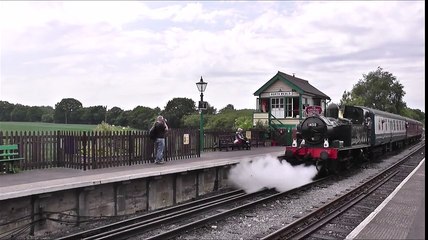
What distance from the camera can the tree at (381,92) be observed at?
75125 mm

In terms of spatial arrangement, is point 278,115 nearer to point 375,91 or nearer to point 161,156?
point 161,156

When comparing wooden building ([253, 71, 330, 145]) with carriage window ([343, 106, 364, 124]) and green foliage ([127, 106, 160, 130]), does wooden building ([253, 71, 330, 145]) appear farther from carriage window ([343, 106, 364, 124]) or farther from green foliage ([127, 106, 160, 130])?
green foliage ([127, 106, 160, 130])

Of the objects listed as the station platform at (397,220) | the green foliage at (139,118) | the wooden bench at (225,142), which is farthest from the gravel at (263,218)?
the green foliage at (139,118)

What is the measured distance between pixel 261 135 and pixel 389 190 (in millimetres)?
12002

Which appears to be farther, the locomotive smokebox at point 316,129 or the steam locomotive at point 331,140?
the locomotive smokebox at point 316,129

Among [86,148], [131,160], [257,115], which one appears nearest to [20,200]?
[86,148]

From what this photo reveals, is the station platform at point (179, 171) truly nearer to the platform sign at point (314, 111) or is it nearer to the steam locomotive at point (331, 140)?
the steam locomotive at point (331, 140)

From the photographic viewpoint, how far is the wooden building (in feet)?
88.4

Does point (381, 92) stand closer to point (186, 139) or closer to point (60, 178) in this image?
point (186, 139)

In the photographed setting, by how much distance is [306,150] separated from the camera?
46.8 feet

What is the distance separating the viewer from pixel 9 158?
980cm

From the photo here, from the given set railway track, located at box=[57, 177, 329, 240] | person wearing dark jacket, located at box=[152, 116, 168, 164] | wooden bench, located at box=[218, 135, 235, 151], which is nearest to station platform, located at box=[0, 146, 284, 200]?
railway track, located at box=[57, 177, 329, 240]

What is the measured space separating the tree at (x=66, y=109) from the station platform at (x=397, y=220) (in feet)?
55.3

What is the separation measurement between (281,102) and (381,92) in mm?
55298
